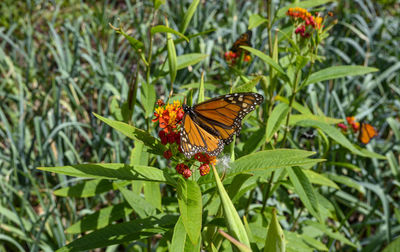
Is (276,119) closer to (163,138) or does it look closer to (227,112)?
(227,112)

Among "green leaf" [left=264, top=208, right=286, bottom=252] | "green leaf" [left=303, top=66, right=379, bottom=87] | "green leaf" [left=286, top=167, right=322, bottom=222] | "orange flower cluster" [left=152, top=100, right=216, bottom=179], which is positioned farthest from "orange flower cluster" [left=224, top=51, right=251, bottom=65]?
"green leaf" [left=264, top=208, right=286, bottom=252]

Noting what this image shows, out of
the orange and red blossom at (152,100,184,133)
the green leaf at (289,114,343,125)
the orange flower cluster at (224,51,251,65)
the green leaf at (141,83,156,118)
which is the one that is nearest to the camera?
the orange and red blossom at (152,100,184,133)

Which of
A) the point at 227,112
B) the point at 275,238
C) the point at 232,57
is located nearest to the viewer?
the point at 275,238

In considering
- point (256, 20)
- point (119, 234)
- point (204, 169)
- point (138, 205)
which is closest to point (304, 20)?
point (256, 20)

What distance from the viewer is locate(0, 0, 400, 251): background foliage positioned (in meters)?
2.27

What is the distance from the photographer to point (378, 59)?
3.56m

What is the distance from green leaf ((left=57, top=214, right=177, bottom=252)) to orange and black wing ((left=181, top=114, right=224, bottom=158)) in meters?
0.41

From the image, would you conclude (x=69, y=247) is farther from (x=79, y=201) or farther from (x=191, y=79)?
(x=191, y=79)

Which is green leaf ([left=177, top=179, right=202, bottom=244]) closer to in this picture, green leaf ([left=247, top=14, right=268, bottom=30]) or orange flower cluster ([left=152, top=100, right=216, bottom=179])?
orange flower cluster ([left=152, top=100, right=216, bottom=179])

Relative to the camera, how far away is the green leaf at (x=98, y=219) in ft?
5.72

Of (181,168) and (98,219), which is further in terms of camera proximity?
(98,219)

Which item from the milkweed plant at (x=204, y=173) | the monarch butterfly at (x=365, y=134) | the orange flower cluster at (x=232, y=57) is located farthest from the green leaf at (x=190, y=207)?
the monarch butterfly at (x=365, y=134)

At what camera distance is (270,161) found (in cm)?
116

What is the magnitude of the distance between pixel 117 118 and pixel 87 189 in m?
0.42
